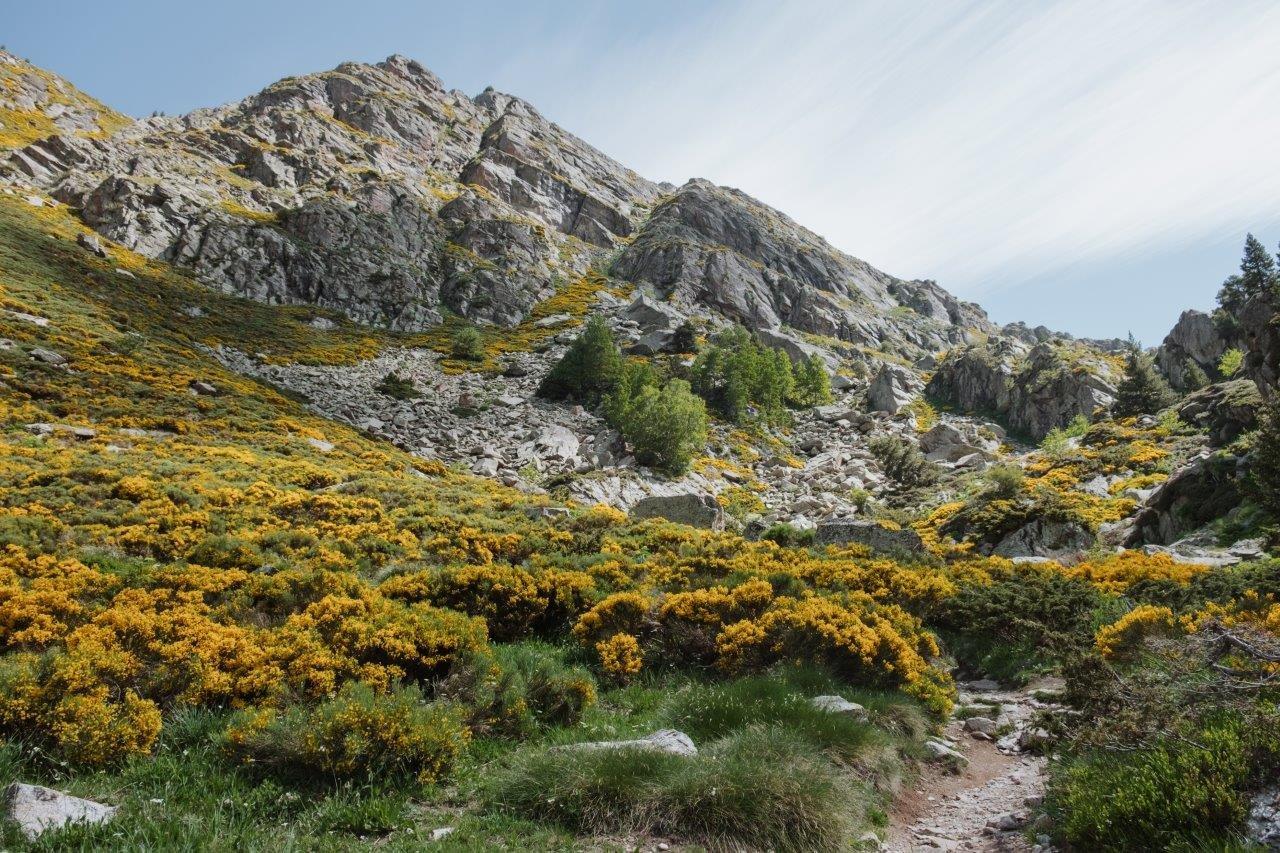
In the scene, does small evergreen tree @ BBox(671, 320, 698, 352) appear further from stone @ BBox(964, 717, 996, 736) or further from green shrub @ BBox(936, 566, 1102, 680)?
stone @ BBox(964, 717, 996, 736)

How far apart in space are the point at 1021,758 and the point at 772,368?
5597 centimetres

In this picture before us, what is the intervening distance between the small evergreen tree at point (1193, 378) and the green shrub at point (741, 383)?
37.3 m

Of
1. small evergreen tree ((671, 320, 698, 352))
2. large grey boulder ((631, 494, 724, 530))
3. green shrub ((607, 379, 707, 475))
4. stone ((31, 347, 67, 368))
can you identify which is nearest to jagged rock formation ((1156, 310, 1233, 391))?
small evergreen tree ((671, 320, 698, 352))

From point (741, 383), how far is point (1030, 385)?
34.5m

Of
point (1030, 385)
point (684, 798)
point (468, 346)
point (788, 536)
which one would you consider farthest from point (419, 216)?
point (684, 798)

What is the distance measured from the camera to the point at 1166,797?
14.1ft

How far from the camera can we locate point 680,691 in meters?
7.98

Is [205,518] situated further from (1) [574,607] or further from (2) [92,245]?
(2) [92,245]

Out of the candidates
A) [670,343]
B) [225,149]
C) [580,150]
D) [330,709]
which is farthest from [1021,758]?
[580,150]

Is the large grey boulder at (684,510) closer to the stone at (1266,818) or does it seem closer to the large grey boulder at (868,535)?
the large grey boulder at (868,535)

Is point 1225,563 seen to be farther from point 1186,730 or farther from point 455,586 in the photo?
point 455,586

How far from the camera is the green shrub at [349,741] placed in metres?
5.11

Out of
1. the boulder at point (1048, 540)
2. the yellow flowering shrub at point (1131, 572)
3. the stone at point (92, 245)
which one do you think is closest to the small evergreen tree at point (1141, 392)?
the boulder at point (1048, 540)

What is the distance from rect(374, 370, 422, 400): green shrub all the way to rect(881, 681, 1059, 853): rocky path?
143 feet
